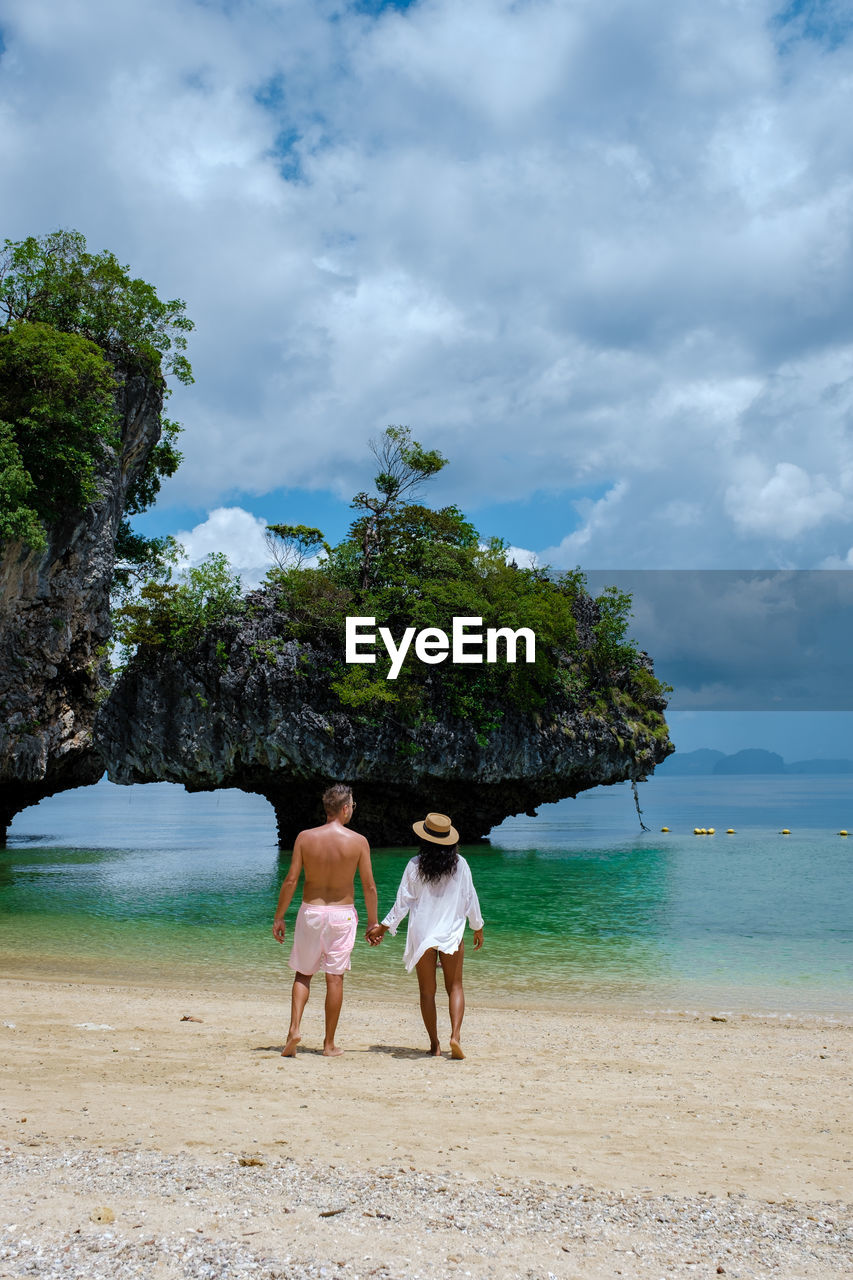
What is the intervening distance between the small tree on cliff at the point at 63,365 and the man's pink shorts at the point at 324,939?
49.5 feet

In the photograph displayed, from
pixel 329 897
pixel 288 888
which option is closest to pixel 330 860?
pixel 329 897

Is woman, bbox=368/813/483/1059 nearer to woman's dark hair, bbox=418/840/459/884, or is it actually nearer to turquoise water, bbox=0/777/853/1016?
woman's dark hair, bbox=418/840/459/884

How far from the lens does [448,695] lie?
2956 cm

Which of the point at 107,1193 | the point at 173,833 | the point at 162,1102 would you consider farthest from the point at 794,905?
the point at 173,833

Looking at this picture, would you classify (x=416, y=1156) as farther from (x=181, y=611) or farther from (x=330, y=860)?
(x=181, y=611)

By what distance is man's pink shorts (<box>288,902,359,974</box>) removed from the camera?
20.7 ft

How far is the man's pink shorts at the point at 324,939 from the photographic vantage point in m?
6.32

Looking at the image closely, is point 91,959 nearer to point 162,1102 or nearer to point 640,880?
point 162,1102

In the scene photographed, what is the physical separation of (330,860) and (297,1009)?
1.16 m

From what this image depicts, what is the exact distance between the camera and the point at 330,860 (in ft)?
20.8

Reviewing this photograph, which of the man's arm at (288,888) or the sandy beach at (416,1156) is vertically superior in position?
the man's arm at (288,888)

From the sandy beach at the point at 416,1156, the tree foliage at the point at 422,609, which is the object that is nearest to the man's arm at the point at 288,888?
the sandy beach at the point at 416,1156

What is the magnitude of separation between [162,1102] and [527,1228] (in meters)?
2.58

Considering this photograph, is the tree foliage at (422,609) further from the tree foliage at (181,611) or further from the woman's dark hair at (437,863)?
the woman's dark hair at (437,863)
